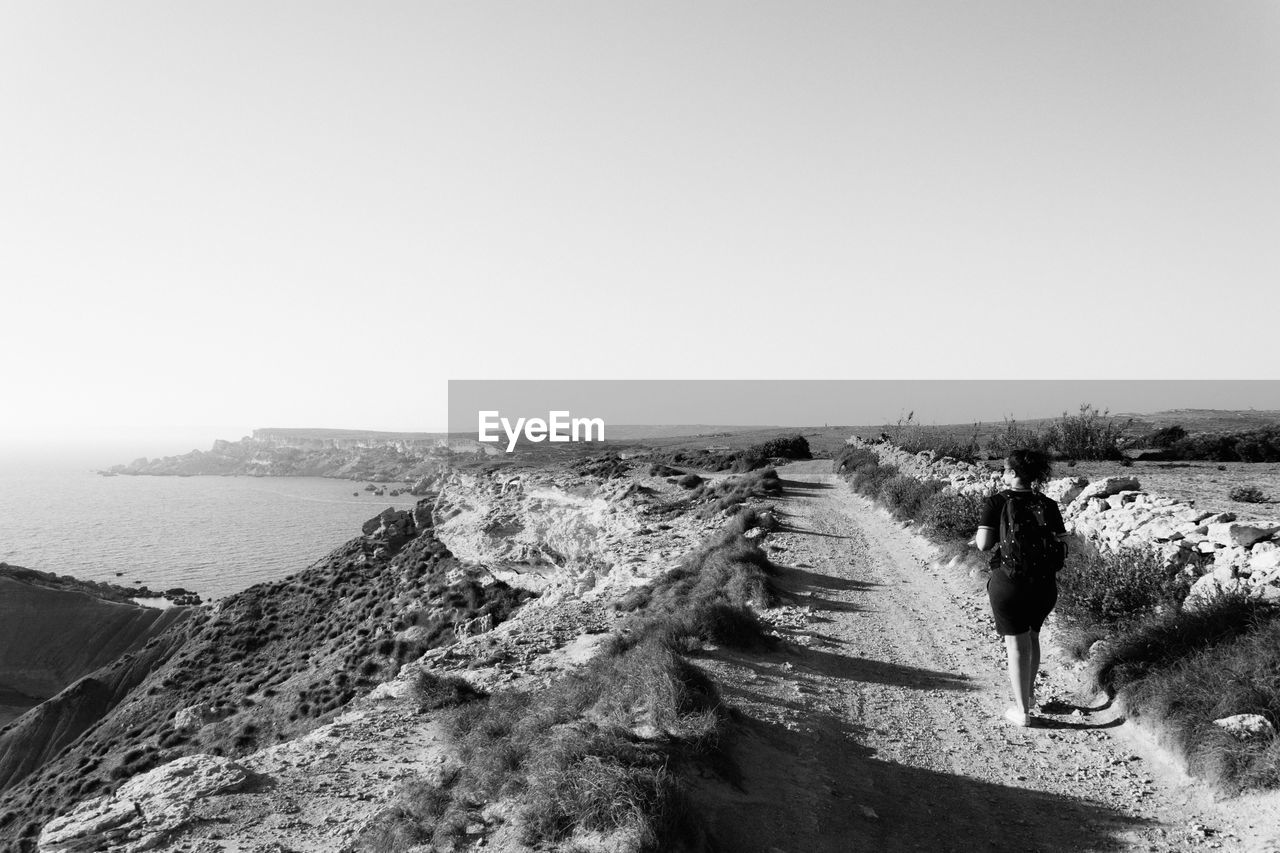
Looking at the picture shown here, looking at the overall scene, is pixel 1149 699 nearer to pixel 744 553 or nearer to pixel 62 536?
pixel 744 553

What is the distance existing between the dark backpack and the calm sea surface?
194 feet

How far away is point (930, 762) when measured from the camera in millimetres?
5492

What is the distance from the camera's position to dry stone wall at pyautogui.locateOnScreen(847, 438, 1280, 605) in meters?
6.70

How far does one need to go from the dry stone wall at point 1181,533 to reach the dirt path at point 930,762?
1965 mm

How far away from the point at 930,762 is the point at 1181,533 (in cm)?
565

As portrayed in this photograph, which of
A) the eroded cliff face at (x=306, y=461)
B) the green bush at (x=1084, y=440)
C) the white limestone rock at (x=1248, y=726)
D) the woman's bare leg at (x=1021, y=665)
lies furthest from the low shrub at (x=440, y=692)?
the eroded cliff face at (x=306, y=461)

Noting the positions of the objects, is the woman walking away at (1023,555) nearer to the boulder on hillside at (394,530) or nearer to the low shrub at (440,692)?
the low shrub at (440,692)

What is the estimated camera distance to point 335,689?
19.7 m

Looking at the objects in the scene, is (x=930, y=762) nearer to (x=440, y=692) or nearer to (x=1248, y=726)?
(x=1248, y=726)

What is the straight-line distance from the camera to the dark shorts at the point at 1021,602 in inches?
217

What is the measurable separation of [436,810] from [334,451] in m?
164

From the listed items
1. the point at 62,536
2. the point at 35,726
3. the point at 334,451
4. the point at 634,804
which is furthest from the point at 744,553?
the point at 334,451

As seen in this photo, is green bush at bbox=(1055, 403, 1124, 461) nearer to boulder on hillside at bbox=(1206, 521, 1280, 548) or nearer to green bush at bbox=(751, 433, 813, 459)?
boulder on hillside at bbox=(1206, 521, 1280, 548)

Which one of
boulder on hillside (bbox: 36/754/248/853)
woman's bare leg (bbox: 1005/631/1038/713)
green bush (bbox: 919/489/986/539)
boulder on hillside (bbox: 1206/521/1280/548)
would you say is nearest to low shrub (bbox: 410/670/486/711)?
boulder on hillside (bbox: 36/754/248/853)
